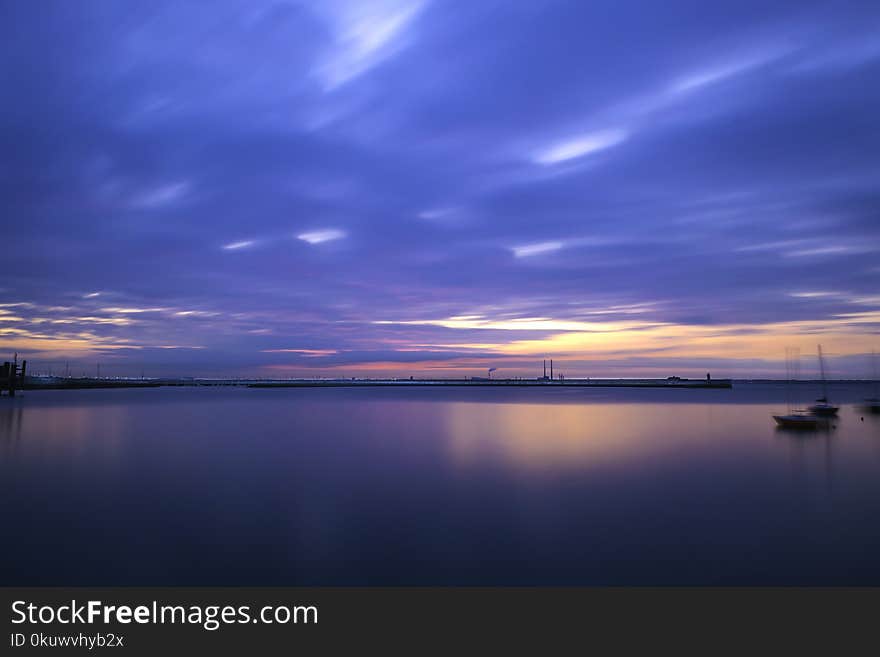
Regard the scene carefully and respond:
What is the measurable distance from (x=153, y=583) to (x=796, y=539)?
13.5 m

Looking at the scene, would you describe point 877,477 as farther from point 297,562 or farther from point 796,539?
point 297,562

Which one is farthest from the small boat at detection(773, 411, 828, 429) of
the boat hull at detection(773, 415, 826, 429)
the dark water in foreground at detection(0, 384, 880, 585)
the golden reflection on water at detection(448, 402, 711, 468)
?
the dark water in foreground at detection(0, 384, 880, 585)

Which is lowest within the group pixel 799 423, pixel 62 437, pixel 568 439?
pixel 568 439

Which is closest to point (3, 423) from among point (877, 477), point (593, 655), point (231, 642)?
point (231, 642)

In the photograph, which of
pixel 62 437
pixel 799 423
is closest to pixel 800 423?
pixel 799 423

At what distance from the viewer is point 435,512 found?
14.1 metres

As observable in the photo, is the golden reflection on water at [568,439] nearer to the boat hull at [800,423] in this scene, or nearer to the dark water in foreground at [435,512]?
the dark water in foreground at [435,512]

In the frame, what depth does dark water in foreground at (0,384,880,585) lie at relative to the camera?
32.0 ft

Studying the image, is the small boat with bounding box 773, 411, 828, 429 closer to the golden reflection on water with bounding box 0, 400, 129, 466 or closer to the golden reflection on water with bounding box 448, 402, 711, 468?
the golden reflection on water with bounding box 448, 402, 711, 468

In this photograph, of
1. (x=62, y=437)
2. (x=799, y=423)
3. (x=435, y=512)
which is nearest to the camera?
(x=435, y=512)

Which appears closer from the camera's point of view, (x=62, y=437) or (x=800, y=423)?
(x=62, y=437)

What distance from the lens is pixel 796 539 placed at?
469 inches

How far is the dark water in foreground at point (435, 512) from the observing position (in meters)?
9.74

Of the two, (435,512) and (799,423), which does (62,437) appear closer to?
(435,512)
